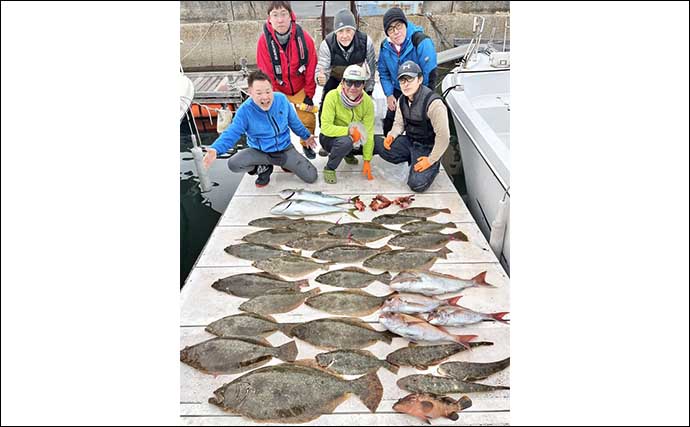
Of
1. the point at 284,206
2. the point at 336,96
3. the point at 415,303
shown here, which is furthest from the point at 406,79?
the point at 415,303

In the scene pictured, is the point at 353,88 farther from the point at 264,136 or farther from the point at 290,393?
the point at 290,393

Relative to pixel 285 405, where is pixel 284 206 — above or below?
above

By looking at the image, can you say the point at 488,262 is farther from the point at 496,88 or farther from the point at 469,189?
the point at 496,88

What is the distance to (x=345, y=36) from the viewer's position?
4.95 metres

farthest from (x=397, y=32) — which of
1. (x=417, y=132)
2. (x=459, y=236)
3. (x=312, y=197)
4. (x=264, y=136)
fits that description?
(x=459, y=236)

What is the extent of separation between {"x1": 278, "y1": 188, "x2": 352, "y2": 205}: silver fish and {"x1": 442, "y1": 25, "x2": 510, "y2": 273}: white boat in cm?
134

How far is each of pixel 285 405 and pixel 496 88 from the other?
5760 mm

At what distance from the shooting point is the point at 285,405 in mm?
2320

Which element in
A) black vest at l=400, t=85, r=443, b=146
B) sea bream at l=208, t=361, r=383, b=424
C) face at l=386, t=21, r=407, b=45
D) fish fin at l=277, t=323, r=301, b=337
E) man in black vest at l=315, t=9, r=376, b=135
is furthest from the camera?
man in black vest at l=315, t=9, r=376, b=135

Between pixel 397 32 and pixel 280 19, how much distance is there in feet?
4.02

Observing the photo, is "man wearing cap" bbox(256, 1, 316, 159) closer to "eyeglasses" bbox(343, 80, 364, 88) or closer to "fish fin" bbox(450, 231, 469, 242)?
"eyeglasses" bbox(343, 80, 364, 88)

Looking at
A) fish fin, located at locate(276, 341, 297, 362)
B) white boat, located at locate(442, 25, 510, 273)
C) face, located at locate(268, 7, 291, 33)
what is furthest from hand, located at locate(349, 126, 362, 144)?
fish fin, located at locate(276, 341, 297, 362)

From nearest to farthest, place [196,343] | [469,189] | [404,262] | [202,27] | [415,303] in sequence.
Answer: [196,343], [415,303], [404,262], [469,189], [202,27]

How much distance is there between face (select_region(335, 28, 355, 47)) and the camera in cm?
489
